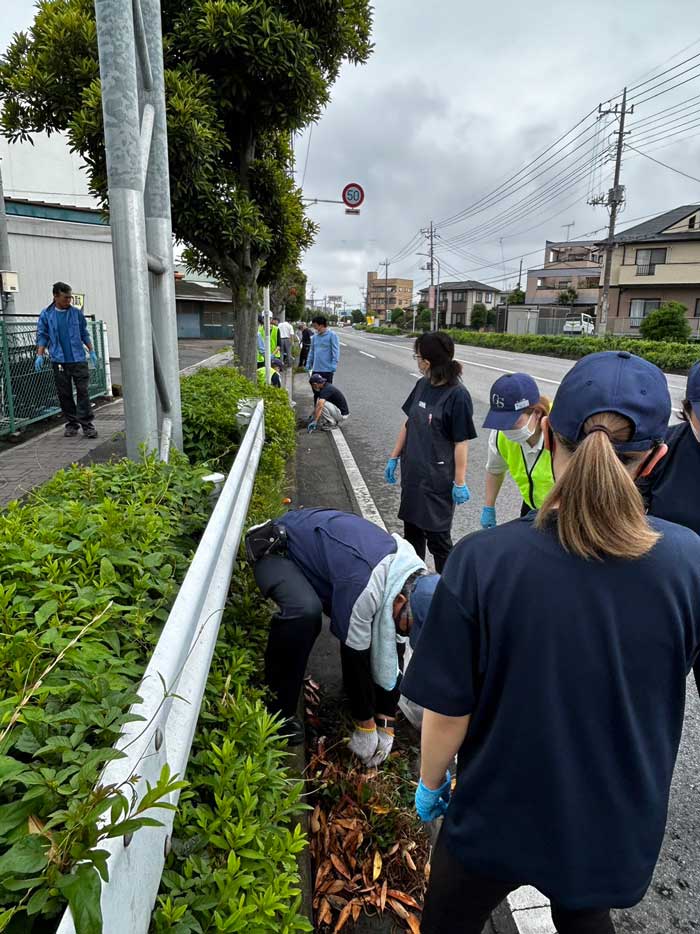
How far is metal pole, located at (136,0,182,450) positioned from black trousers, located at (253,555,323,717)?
1.78 meters

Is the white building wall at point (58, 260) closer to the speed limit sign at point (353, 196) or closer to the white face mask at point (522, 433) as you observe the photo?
the speed limit sign at point (353, 196)

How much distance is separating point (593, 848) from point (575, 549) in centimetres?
67

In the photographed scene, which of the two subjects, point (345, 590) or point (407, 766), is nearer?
point (345, 590)

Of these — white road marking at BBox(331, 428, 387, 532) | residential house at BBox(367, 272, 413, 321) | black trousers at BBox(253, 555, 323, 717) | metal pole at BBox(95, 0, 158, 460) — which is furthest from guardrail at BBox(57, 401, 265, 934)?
residential house at BBox(367, 272, 413, 321)

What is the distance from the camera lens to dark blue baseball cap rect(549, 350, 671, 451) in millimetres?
1281

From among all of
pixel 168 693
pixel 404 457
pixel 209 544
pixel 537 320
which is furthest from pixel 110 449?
pixel 537 320

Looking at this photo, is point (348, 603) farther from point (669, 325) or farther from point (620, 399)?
point (669, 325)

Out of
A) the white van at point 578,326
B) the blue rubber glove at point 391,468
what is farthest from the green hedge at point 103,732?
the white van at point 578,326

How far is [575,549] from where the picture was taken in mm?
1175

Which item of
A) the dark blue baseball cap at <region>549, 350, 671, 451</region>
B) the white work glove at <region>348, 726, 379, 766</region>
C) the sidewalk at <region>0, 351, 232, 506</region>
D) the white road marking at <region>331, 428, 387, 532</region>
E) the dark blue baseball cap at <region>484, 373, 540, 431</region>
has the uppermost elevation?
the dark blue baseball cap at <region>549, 350, 671, 451</region>

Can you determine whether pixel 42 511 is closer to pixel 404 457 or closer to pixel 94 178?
pixel 404 457

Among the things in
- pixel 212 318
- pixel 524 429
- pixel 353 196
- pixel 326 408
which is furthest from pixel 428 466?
pixel 212 318

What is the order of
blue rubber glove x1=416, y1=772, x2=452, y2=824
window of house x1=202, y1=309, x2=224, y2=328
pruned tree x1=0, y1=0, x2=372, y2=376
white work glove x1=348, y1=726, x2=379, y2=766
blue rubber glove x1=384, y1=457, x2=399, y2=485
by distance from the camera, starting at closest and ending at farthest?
1. blue rubber glove x1=416, y1=772, x2=452, y2=824
2. white work glove x1=348, y1=726, x2=379, y2=766
3. blue rubber glove x1=384, y1=457, x2=399, y2=485
4. pruned tree x1=0, y1=0, x2=372, y2=376
5. window of house x1=202, y1=309, x2=224, y2=328

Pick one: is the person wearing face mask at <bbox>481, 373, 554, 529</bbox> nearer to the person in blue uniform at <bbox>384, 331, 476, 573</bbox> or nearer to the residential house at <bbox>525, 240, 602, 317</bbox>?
the person in blue uniform at <bbox>384, 331, 476, 573</bbox>
